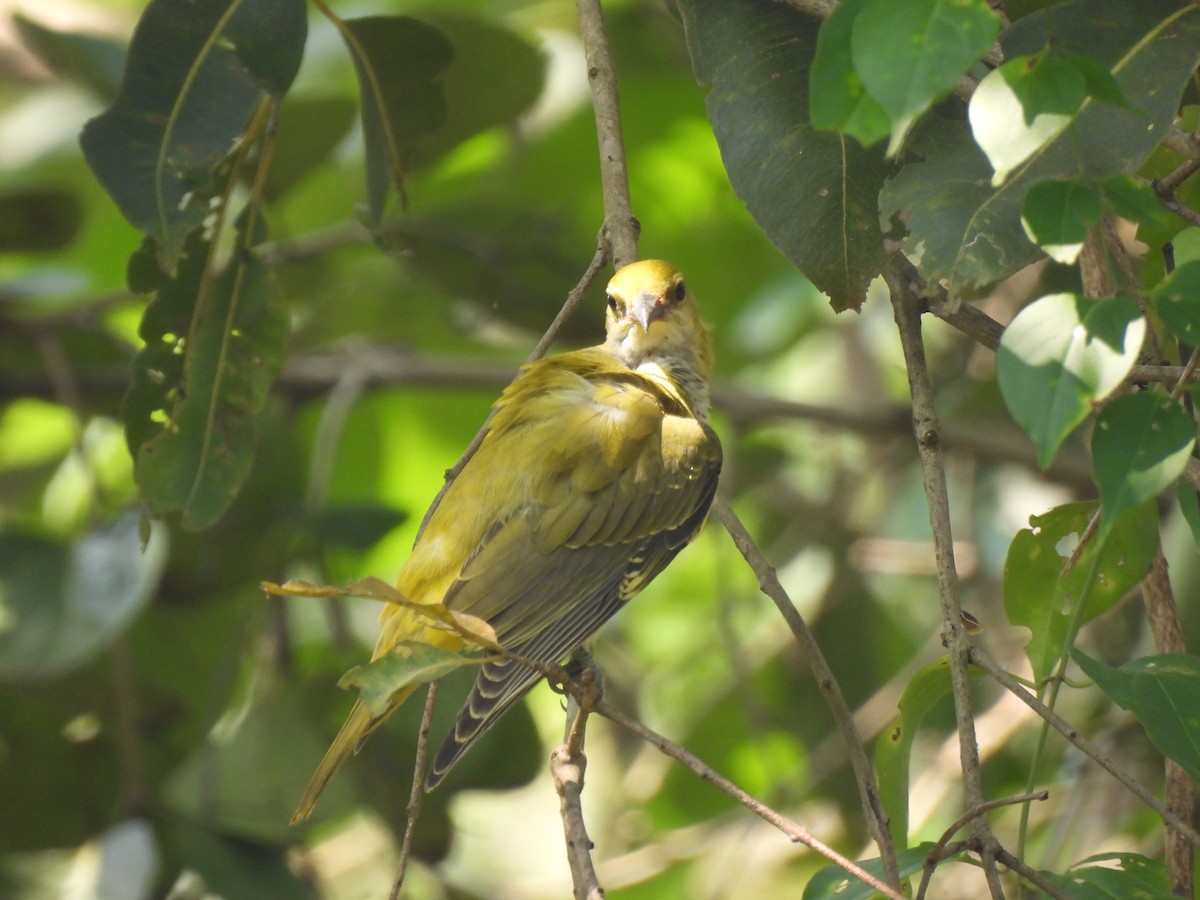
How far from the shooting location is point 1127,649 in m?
4.21

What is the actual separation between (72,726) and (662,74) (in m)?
3.16

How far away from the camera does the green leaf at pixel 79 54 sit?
4.15 m

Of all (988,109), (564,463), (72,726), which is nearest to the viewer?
(988,109)

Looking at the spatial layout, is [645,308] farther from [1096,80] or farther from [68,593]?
A: [1096,80]

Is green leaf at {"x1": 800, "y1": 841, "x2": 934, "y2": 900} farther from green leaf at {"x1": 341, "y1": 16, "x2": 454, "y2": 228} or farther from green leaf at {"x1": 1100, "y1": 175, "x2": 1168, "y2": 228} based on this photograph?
green leaf at {"x1": 341, "y1": 16, "x2": 454, "y2": 228}

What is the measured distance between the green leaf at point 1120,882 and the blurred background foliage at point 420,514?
1645 millimetres

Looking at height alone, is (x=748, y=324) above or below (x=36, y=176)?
below

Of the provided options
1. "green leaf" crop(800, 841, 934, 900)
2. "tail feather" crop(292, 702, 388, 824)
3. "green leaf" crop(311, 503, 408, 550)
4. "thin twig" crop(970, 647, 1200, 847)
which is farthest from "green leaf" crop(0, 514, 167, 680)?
"thin twig" crop(970, 647, 1200, 847)

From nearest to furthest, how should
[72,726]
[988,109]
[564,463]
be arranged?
[988,109] < [564,463] < [72,726]

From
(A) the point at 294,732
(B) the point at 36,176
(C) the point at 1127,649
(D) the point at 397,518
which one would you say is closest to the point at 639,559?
(D) the point at 397,518

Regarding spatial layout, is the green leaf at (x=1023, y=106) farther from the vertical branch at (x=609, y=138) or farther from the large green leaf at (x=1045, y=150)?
the vertical branch at (x=609, y=138)

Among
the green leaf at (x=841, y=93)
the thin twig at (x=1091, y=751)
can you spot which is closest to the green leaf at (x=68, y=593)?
the thin twig at (x=1091, y=751)

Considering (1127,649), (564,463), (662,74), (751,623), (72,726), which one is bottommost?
(751,623)

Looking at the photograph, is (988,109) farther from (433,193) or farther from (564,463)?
(433,193)
